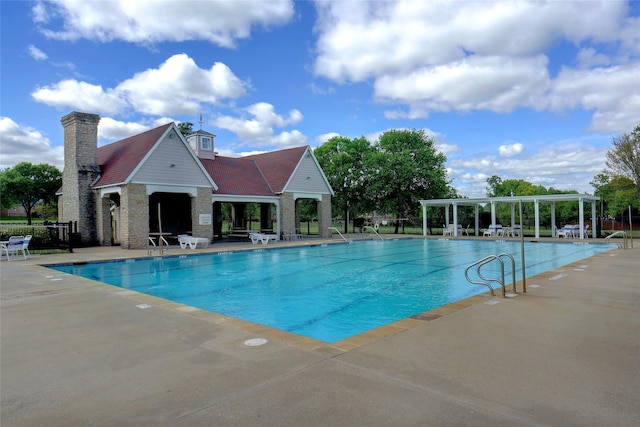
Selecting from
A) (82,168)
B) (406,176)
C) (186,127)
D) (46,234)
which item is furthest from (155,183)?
(186,127)

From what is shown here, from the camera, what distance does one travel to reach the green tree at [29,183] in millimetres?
33688

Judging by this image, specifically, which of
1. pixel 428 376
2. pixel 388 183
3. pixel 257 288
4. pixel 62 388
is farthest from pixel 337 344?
pixel 388 183

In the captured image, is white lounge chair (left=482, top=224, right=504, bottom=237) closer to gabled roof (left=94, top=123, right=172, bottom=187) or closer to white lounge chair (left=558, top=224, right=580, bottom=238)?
white lounge chair (left=558, top=224, right=580, bottom=238)

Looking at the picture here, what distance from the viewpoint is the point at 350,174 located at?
105 ft

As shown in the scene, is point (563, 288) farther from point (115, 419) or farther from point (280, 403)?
point (115, 419)

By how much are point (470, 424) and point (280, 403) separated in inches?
49.2

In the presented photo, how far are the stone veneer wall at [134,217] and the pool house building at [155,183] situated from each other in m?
0.04

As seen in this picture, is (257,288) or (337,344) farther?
(257,288)

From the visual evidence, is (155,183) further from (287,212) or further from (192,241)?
(287,212)

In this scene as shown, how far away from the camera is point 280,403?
2760 mm

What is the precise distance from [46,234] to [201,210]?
676cm

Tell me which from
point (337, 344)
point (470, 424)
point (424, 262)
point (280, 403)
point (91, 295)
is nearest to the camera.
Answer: point (470, 424)

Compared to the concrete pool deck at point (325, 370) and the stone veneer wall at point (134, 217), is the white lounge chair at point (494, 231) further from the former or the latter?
the concrete pool deck at point (325, 370)

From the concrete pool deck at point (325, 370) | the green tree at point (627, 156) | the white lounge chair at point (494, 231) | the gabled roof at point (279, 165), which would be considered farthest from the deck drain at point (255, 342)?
the green tree at point (627, 156)
